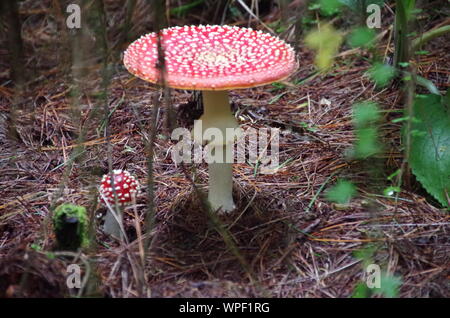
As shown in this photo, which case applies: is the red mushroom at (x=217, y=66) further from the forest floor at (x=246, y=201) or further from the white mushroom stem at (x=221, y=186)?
the forest floor at (x=246, y=201)

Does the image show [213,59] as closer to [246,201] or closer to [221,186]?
[221,186]

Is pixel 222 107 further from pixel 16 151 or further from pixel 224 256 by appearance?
pixel 16 151

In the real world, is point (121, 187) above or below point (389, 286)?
above

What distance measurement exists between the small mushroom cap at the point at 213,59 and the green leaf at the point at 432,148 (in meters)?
1.05

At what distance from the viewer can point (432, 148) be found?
3461 millimetres

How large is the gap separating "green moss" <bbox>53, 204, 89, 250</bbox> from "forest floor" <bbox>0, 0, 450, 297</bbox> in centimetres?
14

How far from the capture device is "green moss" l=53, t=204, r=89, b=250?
2.93m

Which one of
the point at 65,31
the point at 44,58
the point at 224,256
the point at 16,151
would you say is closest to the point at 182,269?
the point at 224,256

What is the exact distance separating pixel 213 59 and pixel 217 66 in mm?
132

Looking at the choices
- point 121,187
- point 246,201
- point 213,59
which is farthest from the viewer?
point 246,201

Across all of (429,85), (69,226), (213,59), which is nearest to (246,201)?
(213,59)

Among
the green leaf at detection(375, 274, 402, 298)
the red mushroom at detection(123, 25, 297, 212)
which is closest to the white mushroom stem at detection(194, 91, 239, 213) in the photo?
the red mushroom at detection(123, 25, 297, 212)

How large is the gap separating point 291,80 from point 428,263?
94.3 inches

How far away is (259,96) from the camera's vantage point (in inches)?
188
